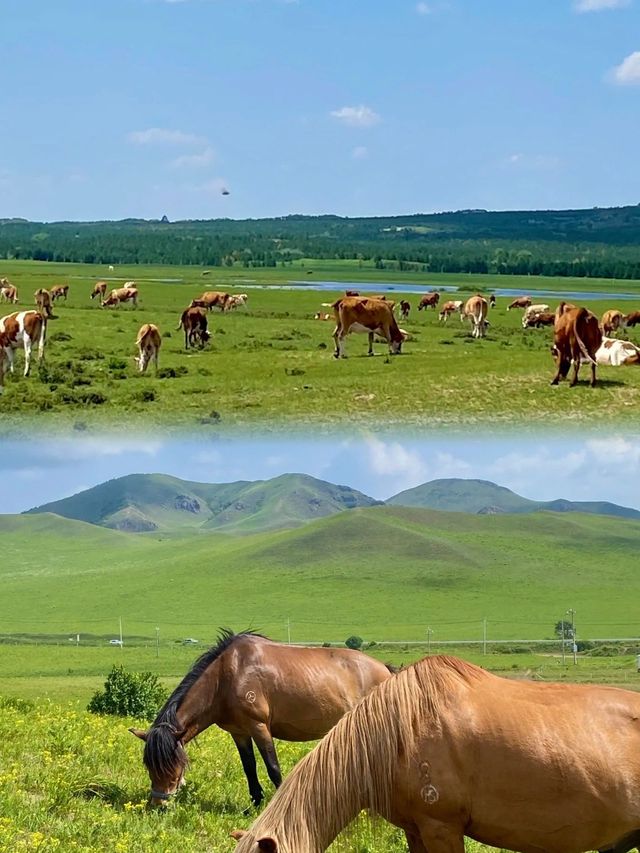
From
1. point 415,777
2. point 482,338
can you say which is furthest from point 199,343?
point 415,777

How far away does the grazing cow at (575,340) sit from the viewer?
22141mm

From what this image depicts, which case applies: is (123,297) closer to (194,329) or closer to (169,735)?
(194,329)

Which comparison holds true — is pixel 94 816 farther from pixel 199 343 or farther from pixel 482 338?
pixel 482 338

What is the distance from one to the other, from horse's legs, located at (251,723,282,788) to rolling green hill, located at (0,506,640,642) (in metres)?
77.5

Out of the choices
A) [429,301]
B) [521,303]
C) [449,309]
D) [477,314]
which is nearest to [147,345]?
[477,314]

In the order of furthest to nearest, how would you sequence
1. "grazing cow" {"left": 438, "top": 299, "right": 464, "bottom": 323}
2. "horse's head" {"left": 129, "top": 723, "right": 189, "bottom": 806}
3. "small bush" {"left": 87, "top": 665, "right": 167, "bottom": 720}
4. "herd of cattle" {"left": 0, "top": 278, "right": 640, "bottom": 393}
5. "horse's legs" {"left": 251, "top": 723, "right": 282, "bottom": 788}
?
"grazing cow" {"left": 438, "top": 299, "right": 464, "bottom": 323}, "herd of cattle" {"left": 0, "top": 278, "right": 640, "bottom": 393}, "small bush" {"left": 87, "top": 665, "right": 167, "bottom": 720}, "horse's legs" {"left": 251, "top": 723, "right": 282, "bottom": 788}, "horse's head" {"left": 129, "top": 723, "right": 189, "bottom": 806}

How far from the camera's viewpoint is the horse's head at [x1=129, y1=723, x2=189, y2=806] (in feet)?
30.9

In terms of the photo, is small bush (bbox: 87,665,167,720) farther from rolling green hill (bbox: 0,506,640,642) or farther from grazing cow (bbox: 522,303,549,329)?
rolling green hill (bbox: 0,506,640,642)

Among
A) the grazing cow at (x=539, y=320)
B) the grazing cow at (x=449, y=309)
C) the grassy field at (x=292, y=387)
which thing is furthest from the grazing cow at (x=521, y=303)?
the grassy field at (x=292, y=387)

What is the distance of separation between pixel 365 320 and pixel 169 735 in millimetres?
Result: 19549

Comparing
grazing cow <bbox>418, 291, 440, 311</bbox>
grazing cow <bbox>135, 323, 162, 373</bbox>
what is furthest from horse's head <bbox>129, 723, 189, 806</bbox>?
grazing cow <bbox>418, 291, 440, 311</bbox>

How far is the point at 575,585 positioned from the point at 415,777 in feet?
430

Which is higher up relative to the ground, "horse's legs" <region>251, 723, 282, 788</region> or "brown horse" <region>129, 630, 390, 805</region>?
"brown horse" <region>129, 630, 390, 805</region>

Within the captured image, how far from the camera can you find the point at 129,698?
732 inches
